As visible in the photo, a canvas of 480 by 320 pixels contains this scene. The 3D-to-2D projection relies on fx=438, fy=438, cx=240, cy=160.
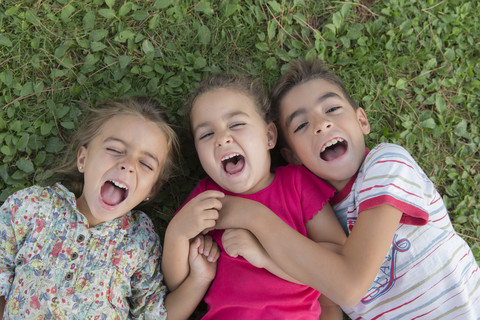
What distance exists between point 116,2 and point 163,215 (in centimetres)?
147

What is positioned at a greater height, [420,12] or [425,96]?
[420,12]

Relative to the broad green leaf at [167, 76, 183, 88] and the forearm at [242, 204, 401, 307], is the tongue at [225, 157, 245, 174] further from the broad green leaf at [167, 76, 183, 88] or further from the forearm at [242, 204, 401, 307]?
the broad green leaf at [167, 76, 183, 88]

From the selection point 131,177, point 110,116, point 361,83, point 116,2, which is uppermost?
point 116,2

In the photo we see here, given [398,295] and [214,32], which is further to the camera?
[214,32]

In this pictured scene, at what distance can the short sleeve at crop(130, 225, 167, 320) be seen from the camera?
251 centimetres

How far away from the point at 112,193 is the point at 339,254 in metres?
1.28

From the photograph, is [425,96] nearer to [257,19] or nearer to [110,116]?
[257,19]

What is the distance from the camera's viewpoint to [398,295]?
2.46 meters

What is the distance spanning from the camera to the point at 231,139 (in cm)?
240

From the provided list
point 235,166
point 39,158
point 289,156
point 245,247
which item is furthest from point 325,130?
point 39,158

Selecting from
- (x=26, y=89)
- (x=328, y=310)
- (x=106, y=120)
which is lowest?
(x=328, y=310)

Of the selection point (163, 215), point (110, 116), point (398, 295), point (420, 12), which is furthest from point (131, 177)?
point (420, 12)

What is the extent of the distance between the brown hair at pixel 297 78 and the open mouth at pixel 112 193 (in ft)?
3.30

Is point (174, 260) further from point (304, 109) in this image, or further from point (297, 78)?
point (297, 78)
